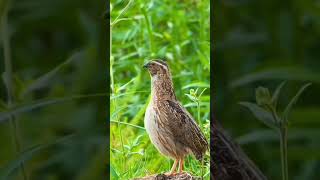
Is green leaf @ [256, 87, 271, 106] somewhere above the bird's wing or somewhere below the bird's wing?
above

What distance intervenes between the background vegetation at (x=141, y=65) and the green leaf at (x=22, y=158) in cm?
16

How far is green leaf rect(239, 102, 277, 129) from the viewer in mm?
1982

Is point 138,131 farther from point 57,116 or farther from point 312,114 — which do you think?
point 312,114

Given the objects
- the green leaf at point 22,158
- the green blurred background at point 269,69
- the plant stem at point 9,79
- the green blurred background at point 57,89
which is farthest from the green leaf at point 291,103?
the plant stem at point 9,79

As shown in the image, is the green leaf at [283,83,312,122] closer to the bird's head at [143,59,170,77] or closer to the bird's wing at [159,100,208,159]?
the bird's wing at [159,100,208,159]

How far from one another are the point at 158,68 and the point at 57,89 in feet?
0.93

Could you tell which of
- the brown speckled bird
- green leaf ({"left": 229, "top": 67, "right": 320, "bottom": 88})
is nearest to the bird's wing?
the brown speckled bird

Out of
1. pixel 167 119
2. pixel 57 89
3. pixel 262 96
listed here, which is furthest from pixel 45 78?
pixel 262 96

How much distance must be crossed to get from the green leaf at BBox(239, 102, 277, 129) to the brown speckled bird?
0.52 ft

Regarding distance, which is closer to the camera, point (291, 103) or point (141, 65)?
point (291, 103)

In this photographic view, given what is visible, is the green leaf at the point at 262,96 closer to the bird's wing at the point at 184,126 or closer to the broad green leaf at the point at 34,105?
the bird's wing at the point at 184,126

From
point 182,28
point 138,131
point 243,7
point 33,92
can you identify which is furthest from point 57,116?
point 243,7

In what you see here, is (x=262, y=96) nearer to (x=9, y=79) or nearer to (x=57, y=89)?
(x=57, y=89)

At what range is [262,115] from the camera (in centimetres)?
199
